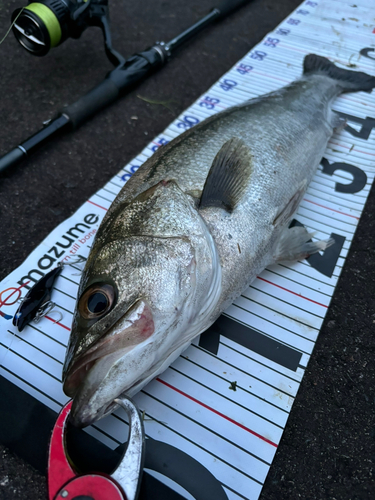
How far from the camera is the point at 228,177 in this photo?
1.59 m

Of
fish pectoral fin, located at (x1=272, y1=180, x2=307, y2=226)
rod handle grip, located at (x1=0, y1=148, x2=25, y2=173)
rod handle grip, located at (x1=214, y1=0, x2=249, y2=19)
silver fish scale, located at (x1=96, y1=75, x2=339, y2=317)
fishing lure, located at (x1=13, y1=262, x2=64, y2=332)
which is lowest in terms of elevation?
fishing lure, located at (x1=13, y1=262, x2=64, y2=332)

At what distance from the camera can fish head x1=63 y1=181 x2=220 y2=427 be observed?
1075 mm

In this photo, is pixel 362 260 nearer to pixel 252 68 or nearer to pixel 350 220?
pixel 350 220

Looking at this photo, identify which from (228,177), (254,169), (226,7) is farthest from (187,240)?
(226,7)

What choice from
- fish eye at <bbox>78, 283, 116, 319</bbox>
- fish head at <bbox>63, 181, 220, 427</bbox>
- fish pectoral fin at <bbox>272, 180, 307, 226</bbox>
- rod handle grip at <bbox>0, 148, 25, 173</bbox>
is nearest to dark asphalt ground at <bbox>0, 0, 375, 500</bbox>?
rod handle grip at <bbox>0, 148, 25, 173</bbox>

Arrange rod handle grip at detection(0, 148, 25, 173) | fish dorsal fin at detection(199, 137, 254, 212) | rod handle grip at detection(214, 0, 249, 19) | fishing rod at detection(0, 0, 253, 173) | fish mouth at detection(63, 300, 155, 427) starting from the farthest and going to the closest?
rod handle grip at detection(214, 0, 249, 19) → fishing rod at detection(0, 0, 253, 173) → rod handle grip at detection(0, 148, 25, 173) → fish dorsal fin at detection(199, 137, 254, 212) → fish mouth at detection(63, 300, 155, 427)

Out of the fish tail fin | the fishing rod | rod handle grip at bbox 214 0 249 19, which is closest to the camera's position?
the fishing rod

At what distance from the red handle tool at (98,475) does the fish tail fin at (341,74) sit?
279 cm

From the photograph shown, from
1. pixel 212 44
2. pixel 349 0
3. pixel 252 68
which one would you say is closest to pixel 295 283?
pixel 252 68

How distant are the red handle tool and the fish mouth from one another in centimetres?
11

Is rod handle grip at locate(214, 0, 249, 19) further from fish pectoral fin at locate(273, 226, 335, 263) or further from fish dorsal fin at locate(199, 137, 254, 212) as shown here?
fish pectoral fin at locate(273, 226, 335, 263)

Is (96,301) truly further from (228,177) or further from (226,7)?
(226,7)

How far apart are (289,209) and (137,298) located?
3.42 feet

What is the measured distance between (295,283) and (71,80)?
240 cm
